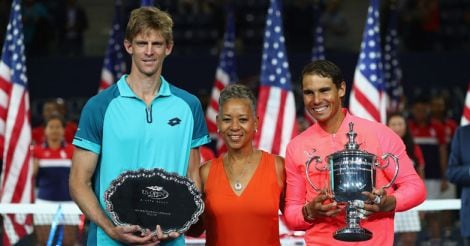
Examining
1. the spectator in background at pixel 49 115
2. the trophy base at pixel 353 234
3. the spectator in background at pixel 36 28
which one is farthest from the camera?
the spectator in background at pixel 36 28

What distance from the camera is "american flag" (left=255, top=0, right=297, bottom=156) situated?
13.9m

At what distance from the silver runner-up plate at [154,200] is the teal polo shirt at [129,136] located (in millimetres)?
154

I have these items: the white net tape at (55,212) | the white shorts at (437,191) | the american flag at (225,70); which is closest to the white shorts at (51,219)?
the white net tape at (55,212)

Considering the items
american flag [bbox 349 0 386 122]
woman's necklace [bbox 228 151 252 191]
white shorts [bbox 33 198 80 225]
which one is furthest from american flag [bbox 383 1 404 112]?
woman's necklace [bbox 228 151 252 191]

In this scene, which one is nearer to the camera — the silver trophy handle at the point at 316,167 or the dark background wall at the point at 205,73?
the silver trophy handle at the point at 316,167

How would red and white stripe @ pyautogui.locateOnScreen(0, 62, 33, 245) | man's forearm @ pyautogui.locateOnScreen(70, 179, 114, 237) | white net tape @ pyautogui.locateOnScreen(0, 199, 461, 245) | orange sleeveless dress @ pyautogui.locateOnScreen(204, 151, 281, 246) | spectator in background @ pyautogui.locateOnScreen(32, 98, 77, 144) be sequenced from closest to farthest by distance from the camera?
man's forearm @ pyautogui.locateOnScreen(70, 179, 114, 237)
orange sleeveless dress @ pyautogui.locateOnScreen(204, 151, 281, 246)
white net tape @ pyautogui.locateOnScreen(0, 199, 461, 245)
red and white stripe @ pyautogui.locateOnScreen(0, 62, 33, 245)
spectator in background @ pyautogui.locateOnScreen(32, 98, 77, 144)

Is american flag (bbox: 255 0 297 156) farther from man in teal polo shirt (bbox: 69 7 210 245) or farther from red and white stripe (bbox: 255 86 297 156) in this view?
man in teal polo shirt (bbox: 69 7 210 245)

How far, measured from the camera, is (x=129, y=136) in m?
6.52

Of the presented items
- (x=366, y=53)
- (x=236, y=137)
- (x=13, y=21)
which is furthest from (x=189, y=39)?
(x=236, y=137)

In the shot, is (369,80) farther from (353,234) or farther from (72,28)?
(72,28)

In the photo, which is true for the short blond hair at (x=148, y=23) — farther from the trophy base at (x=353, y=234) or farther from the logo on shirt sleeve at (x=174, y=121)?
the trophy base at (x=353, y=234)

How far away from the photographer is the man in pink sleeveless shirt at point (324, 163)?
21.6ft

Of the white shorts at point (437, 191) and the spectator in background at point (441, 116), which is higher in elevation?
the spectator in background at point (441, 116)

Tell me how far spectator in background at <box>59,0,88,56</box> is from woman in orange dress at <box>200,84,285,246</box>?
12.8 metres
